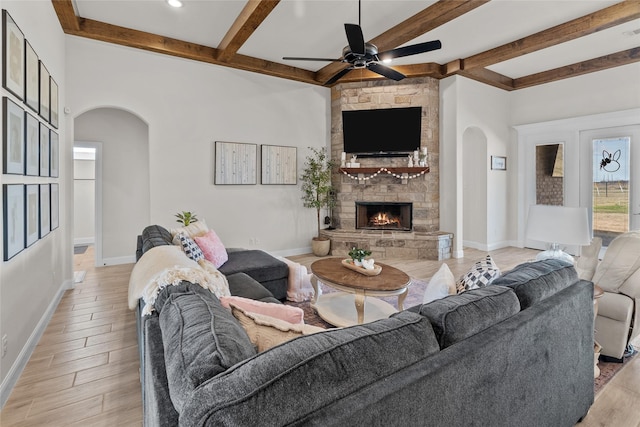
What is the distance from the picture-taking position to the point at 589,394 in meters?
1.86

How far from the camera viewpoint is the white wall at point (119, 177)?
529cm

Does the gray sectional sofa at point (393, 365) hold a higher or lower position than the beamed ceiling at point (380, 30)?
lower

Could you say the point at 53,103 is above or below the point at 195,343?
above

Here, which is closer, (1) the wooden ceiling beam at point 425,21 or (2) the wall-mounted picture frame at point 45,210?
(2) the wall-mounted picture frame at point 45,210

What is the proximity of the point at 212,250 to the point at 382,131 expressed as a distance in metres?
3.75

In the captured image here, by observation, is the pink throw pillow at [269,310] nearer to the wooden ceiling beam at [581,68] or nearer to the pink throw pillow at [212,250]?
the pink throw pillow at [212,250]

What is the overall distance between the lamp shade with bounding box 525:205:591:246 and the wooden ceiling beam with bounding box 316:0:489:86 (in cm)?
230

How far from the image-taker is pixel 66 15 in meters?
3.73

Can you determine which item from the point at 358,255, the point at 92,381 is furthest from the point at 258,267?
the point at 92,381

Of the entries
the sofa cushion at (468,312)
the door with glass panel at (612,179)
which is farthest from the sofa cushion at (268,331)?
the door with glass panel at (612,179)

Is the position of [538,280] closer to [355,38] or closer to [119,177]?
[355,38]

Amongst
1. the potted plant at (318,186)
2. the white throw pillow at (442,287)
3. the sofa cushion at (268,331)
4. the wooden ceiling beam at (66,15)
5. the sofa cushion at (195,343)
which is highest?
the wooden ceiling beam at (66,15)

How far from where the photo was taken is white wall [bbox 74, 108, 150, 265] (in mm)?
5285

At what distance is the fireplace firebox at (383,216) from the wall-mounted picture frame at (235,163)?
2036 millimetres
